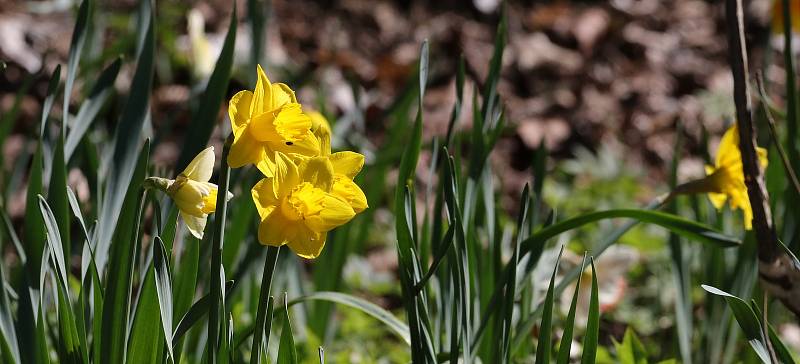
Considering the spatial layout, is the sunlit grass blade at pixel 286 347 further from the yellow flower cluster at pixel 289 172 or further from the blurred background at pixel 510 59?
the blurred background at pixel 510 59

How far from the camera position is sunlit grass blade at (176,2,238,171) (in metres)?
1.41

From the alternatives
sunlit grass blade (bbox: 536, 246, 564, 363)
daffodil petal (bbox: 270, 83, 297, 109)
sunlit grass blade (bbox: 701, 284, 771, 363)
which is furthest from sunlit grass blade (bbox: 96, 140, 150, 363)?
sunlit grass blade (bbox: 701, 284, 771, 363)

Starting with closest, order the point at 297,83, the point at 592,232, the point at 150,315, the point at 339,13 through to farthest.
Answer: the point at 150,315
the point at 297,83
the point at 592,232
the point at 339,13

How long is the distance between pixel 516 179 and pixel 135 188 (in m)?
2.61

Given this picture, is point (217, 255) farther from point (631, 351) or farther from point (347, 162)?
point (631, 351)

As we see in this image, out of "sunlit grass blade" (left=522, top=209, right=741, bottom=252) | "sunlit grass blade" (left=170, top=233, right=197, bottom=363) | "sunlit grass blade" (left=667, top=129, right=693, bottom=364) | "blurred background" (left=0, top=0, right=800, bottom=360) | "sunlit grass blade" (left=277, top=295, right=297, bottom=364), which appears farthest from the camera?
"blurred background" (left=0, top=0, right=800, bottom=360)

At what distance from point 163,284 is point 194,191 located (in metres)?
0.11

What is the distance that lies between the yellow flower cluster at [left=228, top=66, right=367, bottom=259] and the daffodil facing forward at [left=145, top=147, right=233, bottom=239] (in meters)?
0.06

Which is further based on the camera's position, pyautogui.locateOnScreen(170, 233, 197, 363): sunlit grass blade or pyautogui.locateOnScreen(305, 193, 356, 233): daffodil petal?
pyautogui.locateOnScreen(170, 233, 197, 363): sunlit grass blade

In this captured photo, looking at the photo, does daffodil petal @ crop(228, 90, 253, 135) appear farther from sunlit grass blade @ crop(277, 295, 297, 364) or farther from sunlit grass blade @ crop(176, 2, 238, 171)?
sunlit grass blade @ crop(176, 2, 238, 171)

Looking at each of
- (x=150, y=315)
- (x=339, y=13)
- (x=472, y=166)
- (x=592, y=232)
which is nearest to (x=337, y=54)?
(x=339, y=13)

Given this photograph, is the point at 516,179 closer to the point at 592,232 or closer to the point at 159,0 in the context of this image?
the point at 592,232

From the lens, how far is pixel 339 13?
4250mm

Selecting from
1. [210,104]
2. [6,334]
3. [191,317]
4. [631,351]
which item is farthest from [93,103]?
[631,351]
